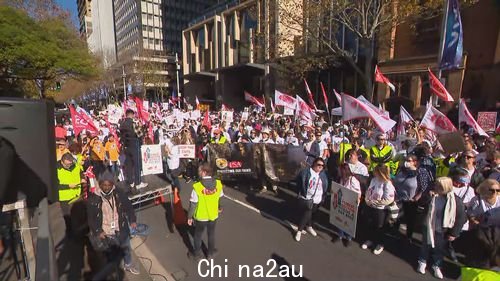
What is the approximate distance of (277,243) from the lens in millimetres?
5840

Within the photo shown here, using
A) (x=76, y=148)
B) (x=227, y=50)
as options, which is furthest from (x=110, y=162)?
(x=227, y=50)

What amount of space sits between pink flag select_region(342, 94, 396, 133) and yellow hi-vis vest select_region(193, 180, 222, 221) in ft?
14.7

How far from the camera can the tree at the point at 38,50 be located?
25.1 metres

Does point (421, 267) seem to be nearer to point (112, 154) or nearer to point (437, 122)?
point (437, 122)

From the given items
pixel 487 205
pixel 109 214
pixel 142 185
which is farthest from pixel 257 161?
pixel 487 205

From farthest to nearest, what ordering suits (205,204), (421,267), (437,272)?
(205,204) → (421,267) → (437,272)

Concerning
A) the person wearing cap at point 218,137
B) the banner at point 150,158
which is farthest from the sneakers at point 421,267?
the person wearing cap at point 218,137

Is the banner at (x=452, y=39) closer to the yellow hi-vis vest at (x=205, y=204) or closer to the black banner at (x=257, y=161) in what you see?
the black banner at (x=257, y=161)

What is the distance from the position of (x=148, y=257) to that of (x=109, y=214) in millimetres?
1394

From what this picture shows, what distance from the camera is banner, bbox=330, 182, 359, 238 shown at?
5.29 metres

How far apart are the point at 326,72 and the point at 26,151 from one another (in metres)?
24.2

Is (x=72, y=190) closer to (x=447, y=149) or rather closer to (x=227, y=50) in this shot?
(x=447, y=149)

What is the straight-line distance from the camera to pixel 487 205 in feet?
14.8

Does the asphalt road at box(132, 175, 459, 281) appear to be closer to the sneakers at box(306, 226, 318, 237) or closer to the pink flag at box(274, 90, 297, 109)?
the sneakers at box(306, 226, 318, 237)
